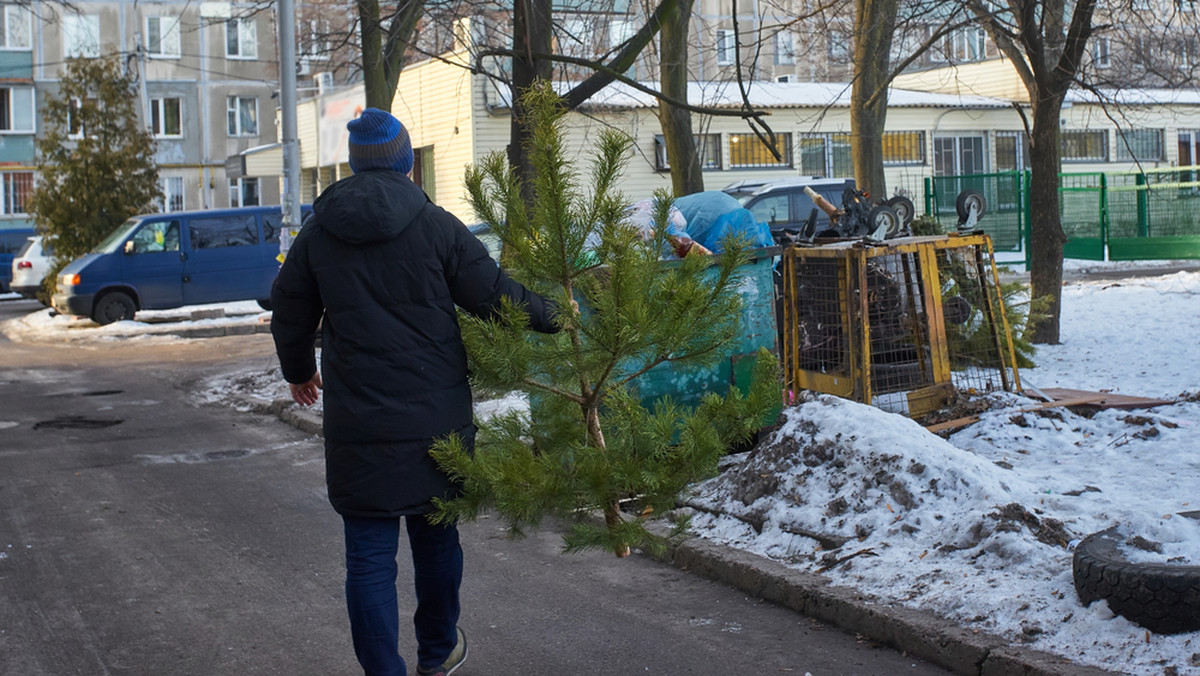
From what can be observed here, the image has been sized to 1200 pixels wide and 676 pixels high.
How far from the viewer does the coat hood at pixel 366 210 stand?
11.4ft

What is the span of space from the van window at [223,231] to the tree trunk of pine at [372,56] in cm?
803

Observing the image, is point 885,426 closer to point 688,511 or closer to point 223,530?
point 688,511

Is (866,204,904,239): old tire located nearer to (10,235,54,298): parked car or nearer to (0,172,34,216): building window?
Result: (10,235,54,298): parked car

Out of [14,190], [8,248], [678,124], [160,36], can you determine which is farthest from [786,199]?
[14,190]

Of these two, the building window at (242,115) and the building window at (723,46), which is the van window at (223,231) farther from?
the building window at (242,115)

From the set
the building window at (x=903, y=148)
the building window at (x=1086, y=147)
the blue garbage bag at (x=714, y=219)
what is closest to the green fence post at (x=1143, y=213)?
the building window at (x=903, y=148)

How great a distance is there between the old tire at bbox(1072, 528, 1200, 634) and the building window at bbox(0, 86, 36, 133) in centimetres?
4789

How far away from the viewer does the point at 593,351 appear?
3627 mm

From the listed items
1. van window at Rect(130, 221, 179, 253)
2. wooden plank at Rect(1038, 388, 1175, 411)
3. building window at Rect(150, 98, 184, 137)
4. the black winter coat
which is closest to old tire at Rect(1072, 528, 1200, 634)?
the black winter coat

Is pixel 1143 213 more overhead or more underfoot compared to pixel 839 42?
more underfoot

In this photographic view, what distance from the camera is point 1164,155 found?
1384 inches

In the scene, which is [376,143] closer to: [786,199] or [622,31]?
[622,31]

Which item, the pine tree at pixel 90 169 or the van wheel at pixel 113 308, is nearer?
the van wheel at pixel 113 308

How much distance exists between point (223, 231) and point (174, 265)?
1031mm
